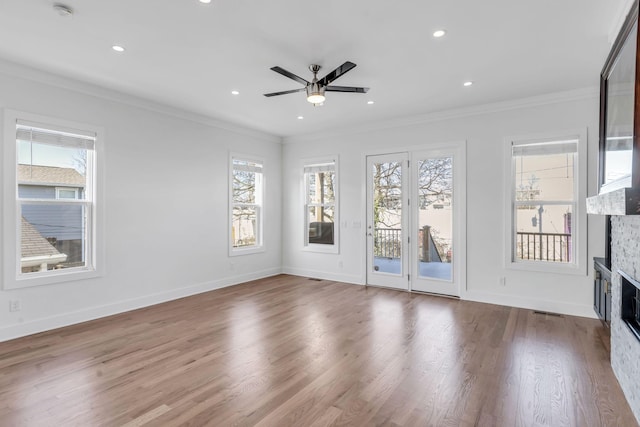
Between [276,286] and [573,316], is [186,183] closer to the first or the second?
[276,286]

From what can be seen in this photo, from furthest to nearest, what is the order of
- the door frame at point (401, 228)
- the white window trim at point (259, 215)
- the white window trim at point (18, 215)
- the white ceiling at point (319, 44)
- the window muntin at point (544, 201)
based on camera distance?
the white window trim at point (259, 215)
the door frame at point (401, 228)
the window muntin at point (544, 201)
the white window trim at point (18, 215)
the white ceiling at point (319, 44)

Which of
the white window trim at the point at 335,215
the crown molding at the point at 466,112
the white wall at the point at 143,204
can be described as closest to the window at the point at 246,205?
the white wall at the point at 143,204

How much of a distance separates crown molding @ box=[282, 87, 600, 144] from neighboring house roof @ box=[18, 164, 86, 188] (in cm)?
392

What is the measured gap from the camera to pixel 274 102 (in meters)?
4.77

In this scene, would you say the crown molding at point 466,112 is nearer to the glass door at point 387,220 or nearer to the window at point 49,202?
the glass door at point 387,220

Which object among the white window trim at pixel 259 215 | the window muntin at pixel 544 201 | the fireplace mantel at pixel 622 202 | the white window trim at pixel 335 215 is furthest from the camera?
the white window trim at pixel 335 215

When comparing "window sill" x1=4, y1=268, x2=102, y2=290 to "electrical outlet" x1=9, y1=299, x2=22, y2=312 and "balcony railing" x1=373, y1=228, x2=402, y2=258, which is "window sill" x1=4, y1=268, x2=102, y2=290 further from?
"balcony railing" x1=373, y1=228, x2=402, y2=258

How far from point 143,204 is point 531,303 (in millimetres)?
5461

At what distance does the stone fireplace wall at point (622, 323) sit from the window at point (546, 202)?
1.52 meters

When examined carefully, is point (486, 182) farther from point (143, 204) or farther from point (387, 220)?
point (143, 204)

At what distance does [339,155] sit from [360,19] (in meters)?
3.65

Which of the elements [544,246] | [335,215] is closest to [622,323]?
[544,246]

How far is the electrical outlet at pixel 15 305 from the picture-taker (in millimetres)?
3559

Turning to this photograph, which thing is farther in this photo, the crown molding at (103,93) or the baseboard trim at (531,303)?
the baseboard trim at (531,303)
